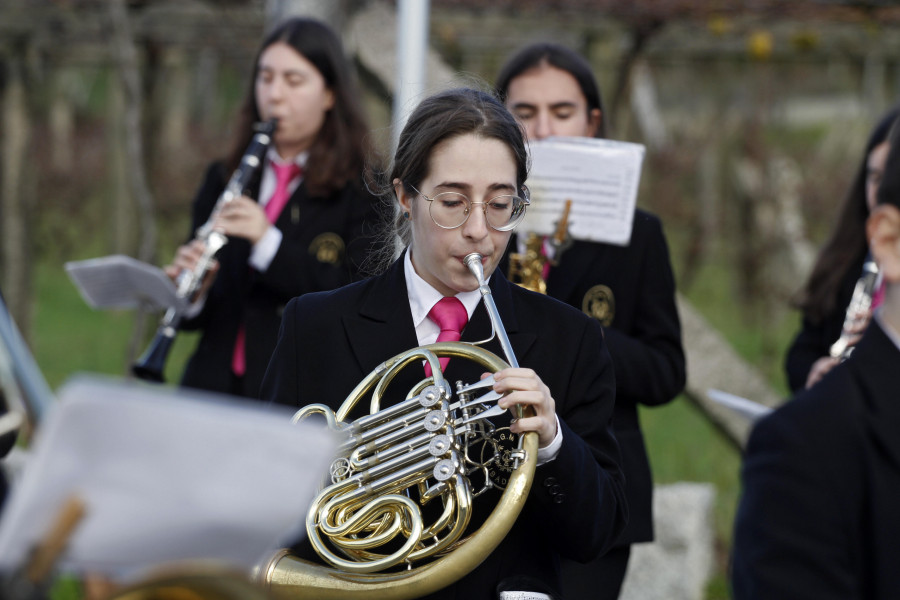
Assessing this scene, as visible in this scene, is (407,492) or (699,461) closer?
(407,492)

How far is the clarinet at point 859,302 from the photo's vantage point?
3318mm

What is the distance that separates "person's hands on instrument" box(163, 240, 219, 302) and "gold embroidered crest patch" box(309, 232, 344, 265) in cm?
30

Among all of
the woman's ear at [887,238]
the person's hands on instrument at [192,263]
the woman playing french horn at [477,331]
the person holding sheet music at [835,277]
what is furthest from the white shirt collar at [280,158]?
the woman's ear at [887,238]

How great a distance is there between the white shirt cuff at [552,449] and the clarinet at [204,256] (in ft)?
5.38

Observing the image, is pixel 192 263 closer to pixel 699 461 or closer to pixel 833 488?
pixel 833 488

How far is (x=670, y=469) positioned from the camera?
6.21 metres

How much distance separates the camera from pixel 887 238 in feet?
5.77

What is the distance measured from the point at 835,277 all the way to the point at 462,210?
1.65m

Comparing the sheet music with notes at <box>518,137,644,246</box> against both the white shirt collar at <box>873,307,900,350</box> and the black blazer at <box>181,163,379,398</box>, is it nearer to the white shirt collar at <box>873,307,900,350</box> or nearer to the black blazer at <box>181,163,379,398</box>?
the black blazer at <box>181,163,379,398</box>

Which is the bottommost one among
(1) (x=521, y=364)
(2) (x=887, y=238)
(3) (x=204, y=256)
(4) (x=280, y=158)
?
(3) (x=204, y=256)

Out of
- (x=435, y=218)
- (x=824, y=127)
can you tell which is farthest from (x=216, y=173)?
(x=824, y=127)

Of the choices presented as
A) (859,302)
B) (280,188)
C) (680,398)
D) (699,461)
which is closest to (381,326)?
(280,188)

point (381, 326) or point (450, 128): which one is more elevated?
point (450, 128)

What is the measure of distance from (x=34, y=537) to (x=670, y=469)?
5.22 meters
